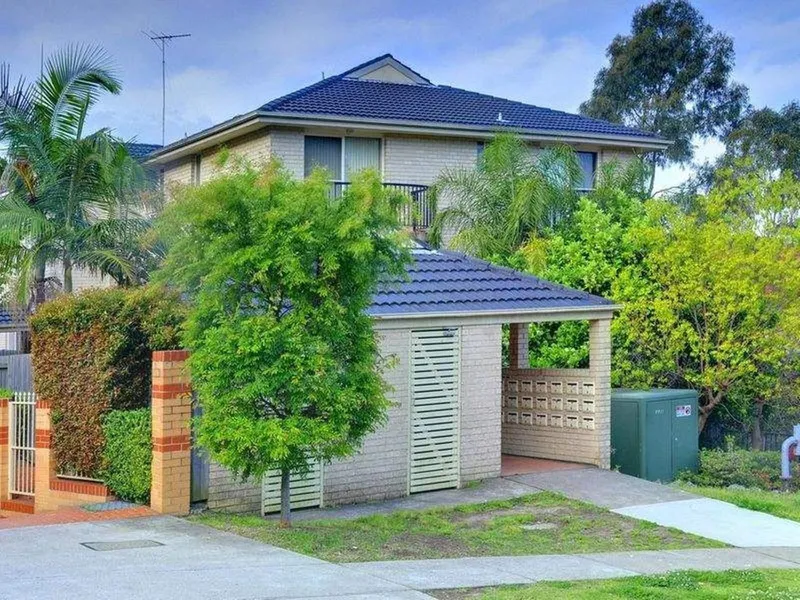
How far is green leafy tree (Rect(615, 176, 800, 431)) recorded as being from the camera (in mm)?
20938

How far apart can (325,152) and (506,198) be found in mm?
4478

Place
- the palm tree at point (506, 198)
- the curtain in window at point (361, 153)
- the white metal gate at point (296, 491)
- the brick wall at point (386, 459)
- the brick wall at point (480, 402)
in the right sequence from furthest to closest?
1. the curtain in window at point (361, 153)
2. the palm tree at point (506, 198)
3. the brick wall at point (480, 402)
4. the brick wall at point (386, 459)
5. the white metal gate at point (296, 491)

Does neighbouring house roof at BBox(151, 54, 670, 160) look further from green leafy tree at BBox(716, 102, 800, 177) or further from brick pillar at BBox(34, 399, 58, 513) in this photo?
green leafy tree at BBox(716, 102, 800, 177)

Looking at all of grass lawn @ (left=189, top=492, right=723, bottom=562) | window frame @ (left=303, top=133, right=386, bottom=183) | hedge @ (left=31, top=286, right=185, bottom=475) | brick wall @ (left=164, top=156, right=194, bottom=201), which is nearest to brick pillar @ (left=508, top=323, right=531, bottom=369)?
grass lawn @ (left=189, top=492, right=723, bottom=562)

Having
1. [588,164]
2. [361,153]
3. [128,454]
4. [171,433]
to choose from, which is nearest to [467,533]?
[171,433]

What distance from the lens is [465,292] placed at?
682 inches

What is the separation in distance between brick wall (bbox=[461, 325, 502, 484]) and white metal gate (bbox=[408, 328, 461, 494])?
14 cm

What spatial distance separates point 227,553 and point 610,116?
39.4m

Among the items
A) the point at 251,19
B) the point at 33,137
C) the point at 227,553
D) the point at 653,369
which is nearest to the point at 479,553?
the point at 227,553

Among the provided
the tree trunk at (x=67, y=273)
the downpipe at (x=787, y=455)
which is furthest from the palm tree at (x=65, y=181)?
the downpipe at (x=787, y=455)

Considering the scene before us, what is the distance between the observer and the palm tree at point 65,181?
19.8 meters

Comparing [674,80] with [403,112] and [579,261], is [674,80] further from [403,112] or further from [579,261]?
[579,261]

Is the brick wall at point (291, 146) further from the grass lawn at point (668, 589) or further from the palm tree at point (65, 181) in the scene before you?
the grass lawn at point (668, 589)

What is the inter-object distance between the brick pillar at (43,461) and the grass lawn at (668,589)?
7.37 m
